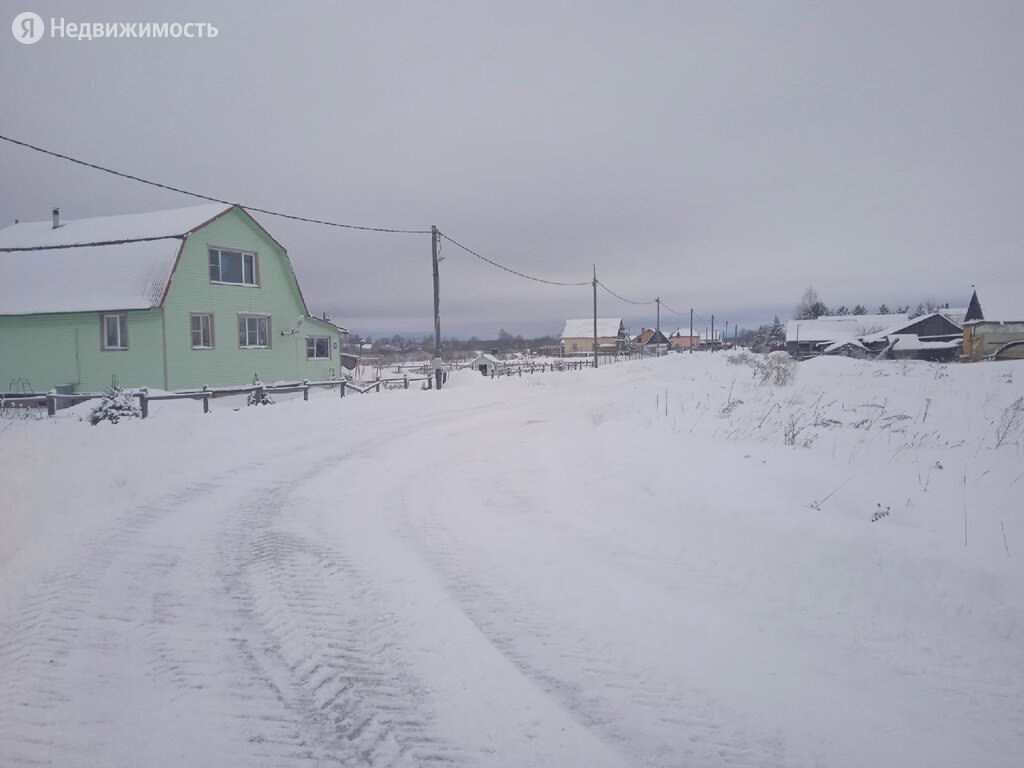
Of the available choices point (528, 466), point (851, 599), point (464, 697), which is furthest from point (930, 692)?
point (528, 466)

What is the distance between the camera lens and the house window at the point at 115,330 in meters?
23.0

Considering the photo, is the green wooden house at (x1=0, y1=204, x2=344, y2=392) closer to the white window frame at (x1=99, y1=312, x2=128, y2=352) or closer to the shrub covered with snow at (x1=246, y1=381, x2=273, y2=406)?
the white window frame at (x1=99, y1=312, x2=128, y2=352)

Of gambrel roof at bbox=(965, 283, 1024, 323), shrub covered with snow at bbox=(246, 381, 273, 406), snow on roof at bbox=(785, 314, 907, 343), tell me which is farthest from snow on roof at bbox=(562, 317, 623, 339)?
shrub covered with snow at bbox=(246, 381, 273, 406)

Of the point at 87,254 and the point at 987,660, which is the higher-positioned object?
the point at 87,254

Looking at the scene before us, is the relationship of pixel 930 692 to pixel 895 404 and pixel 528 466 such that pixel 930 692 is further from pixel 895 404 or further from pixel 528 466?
pixel 895 404

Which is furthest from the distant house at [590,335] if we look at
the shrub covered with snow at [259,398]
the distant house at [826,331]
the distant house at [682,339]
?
the shrub covered with snow at [259,398]

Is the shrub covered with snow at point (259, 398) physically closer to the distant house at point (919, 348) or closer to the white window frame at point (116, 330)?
the white window frame at point (116, 330)

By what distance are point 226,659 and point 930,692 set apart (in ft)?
14.4

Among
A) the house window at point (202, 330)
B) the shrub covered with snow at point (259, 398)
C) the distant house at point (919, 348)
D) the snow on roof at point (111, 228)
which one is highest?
the snow on roof at point (111, 228)

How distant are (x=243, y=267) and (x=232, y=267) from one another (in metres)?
0.59

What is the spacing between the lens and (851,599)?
439cm

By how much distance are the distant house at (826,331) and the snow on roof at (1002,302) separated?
95.0ft

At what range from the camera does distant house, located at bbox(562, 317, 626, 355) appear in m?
104

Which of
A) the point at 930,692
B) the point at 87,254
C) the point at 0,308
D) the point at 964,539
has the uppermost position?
the point at 87,254
